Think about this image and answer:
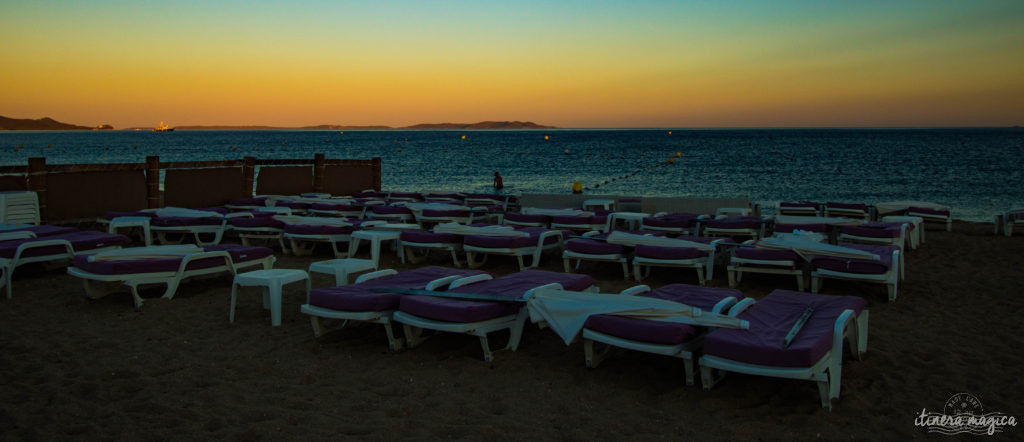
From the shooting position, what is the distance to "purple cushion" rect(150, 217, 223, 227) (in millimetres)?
8883

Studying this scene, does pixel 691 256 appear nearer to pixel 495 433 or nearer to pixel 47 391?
pixel 495 433

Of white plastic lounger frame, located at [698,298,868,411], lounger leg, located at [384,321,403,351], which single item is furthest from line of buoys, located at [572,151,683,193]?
white plastic lounger frame, located at [698,298,868,411]

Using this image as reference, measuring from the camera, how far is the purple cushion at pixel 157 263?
222 inches

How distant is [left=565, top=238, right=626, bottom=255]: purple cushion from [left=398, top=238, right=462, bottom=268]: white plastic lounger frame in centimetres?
133

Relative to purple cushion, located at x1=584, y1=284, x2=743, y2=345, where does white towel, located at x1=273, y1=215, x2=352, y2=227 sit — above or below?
above

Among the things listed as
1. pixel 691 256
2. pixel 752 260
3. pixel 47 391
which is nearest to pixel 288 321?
pixel 47 391

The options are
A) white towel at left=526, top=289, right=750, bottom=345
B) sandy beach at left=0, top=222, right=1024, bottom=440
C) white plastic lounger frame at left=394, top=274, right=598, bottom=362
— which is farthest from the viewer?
white plastic lounger frame at left=394, top=274, right=598, bottom=362

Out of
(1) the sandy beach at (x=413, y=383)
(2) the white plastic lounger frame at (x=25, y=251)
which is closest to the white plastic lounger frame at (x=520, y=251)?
(1) the sandy beach at (x=413, y=383)

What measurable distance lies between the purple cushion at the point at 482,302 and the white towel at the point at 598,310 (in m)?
0.25

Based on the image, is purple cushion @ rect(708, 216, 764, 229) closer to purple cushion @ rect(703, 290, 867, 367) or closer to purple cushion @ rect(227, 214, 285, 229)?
purple cushion @ rect(703, 290, 867, 367)

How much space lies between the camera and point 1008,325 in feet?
17.0

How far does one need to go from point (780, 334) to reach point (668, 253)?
3.19m

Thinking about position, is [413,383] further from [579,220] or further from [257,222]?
[257,222]

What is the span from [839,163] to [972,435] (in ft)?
141
